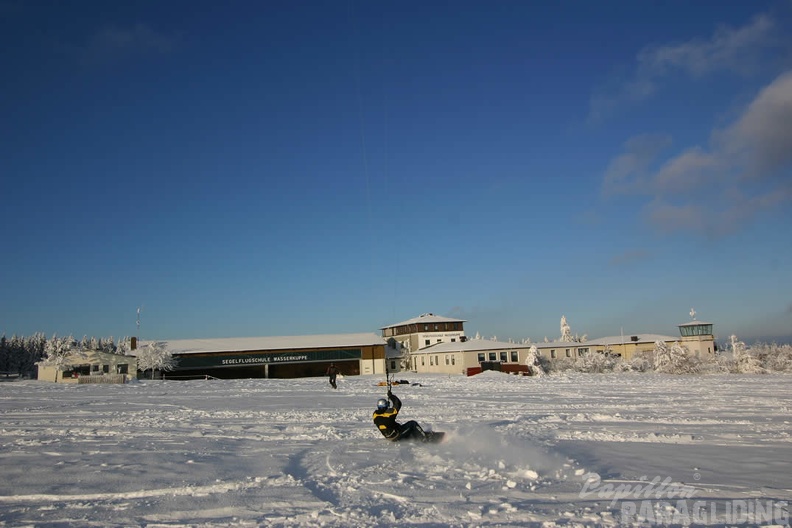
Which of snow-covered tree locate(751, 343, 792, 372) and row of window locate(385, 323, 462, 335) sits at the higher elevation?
row of window locate(385, 323, 462, 335)

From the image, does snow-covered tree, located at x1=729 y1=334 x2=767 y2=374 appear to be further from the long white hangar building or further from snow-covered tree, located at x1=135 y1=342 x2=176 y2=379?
snow-covered tree, located at x1=135 y1=342 x2=176 y2=379

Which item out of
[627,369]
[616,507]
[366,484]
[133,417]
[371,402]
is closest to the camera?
[616,507]

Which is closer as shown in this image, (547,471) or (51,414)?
(547,471)

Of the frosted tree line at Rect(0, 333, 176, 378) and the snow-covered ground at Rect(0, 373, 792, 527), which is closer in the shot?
the snow-covered ground at Rect(0, 373, 792, 527)

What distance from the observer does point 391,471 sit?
897 centimetres

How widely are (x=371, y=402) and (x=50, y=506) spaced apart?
52.4 feet

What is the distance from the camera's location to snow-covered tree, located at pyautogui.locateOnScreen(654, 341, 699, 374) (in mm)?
49559

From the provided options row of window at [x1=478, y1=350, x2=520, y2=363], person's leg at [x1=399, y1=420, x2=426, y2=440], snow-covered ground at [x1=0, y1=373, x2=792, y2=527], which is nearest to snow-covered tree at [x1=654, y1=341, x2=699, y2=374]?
A: row of window at [x1=478, y1=350, x2=520, y2=363]

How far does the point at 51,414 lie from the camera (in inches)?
702

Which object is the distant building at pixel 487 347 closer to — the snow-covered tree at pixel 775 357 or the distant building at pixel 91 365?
the snow-covered tree at pixel 775 357

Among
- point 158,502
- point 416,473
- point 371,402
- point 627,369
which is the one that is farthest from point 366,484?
point 627,369

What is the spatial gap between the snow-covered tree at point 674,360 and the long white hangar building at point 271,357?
30946 millimetres

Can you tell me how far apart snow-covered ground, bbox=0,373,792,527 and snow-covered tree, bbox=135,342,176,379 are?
150 ft

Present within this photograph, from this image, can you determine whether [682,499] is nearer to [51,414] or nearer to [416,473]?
A: [416,473]
